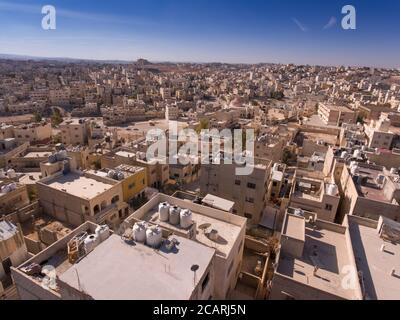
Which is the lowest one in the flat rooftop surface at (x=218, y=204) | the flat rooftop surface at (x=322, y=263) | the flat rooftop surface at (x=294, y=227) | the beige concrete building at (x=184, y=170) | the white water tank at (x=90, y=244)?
the beige concrete building at (x=184, y=170)

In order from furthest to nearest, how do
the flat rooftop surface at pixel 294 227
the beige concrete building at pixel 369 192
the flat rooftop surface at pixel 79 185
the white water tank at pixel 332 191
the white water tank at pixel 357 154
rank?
1. the white water tank at pixel 357 154
2. the white water tank at pixel 332 191
3. the flat rooftop surface at pixel 79 185
4. the beige concrete building at pixel 369 192
5. the flat rooftop surface at pixel 294 227

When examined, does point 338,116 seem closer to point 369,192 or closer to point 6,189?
point 369,192

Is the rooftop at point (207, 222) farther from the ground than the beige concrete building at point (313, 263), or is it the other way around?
the rooftop at point (207, 222)

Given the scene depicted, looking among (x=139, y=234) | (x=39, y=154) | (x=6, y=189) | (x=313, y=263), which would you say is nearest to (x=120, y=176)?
(x=6, y=189)

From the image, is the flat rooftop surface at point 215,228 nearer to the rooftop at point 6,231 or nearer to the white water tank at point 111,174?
the rooftop at point 6,231

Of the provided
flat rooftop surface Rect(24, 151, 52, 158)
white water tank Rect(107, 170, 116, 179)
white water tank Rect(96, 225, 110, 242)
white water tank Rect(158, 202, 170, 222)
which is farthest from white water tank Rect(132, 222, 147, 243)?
flat rooftop surface Rect(24, 151, 52, 158)

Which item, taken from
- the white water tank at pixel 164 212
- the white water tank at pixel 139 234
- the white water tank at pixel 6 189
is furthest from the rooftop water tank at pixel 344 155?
the white water tank at pixel 6 189

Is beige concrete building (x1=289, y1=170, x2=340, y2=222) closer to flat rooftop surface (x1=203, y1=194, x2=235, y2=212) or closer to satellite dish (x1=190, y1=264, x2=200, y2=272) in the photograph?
flat rooftop surface (x1=203, y1=194, x2=235, y2=212)

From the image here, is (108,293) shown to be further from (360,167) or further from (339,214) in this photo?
(360,167)
